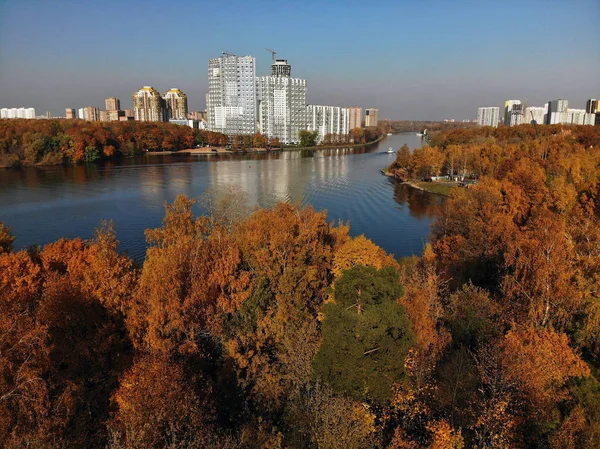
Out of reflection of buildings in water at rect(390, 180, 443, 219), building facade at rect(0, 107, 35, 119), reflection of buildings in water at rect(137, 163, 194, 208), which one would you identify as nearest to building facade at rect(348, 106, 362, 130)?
reflection of buildings in water at rect(137, 163, 194, 208)

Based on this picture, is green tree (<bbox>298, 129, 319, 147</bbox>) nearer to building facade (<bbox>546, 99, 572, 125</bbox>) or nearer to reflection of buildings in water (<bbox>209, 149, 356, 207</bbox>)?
reflection of buildings in water (<bbox>209, 149, 356, 207</bbox>)

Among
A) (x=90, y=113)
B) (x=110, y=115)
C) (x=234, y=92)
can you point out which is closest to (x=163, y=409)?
(x=234, y=92)

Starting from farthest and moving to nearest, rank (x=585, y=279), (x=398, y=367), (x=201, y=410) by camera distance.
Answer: (x=585, y=279), (x=398, y=367), (x=201, y=410)

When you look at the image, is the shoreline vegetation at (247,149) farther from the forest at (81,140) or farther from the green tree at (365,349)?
the green tree at (365,349)

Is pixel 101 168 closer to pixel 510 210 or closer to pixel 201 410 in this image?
pixel 510 210

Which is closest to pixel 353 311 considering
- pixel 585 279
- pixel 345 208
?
pixel 585 279

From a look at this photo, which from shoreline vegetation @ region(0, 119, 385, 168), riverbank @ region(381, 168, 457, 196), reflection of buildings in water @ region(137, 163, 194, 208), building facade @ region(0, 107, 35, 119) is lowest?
riverbank @ region(381, 168, 457, 196)
